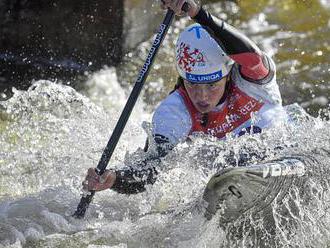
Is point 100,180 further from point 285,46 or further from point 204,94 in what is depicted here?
point 285,46

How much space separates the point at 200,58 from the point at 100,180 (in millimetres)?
1091

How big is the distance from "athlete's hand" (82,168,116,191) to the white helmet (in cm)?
88

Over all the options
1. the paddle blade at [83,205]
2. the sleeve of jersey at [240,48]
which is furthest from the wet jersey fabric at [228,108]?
the paddle blade at [83,205]

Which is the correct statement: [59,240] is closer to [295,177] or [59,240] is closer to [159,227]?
[159,227]

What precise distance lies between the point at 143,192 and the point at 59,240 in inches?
26.7

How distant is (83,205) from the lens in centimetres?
609

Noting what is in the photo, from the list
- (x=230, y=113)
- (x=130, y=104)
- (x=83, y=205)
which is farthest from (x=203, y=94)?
(x=83, y=205)

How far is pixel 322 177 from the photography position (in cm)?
588

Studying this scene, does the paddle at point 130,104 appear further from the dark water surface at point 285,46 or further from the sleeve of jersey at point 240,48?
the dark water surface at point 285,46

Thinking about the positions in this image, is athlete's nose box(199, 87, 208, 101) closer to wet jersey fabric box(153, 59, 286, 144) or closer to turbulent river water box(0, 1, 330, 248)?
wet jersey fabric box(153, 59, 286, 144)

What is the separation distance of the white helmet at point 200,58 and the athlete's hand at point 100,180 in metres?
0.88

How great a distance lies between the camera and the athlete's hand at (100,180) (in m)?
5.65

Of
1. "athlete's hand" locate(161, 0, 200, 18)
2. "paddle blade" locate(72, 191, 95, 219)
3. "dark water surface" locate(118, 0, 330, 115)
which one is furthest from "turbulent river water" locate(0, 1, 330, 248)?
"dark water surface" locate(118, 0, 330, 115)

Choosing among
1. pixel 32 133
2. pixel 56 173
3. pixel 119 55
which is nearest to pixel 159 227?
pixel 56 173
